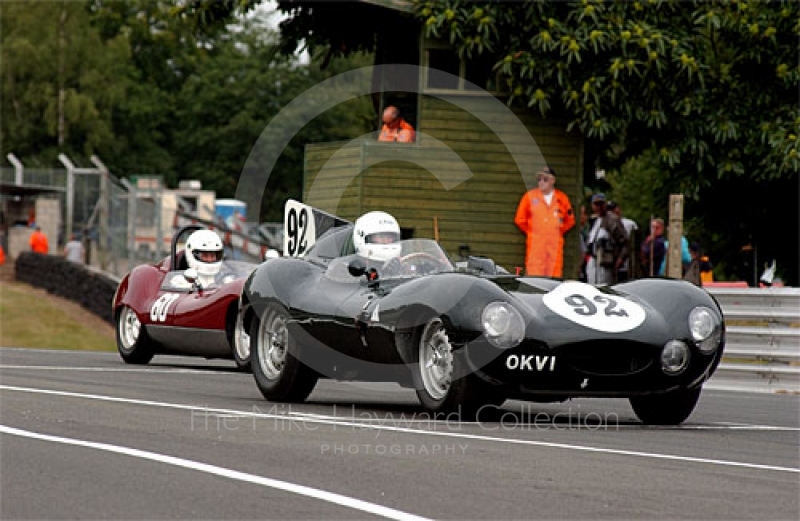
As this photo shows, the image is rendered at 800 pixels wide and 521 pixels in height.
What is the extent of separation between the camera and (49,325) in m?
31.0

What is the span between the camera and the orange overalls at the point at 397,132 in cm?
2133

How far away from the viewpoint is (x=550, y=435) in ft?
28.2

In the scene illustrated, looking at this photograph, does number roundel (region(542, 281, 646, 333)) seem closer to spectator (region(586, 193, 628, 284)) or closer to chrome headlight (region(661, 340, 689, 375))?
chrome headlight (region(661, 340, 689, 375))

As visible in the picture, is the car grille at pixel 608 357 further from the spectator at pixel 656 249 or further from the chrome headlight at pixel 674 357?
the spectator at pixel 656 249

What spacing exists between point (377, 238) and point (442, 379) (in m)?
1.77

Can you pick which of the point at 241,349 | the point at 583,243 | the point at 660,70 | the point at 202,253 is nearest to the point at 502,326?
the point at 241,349

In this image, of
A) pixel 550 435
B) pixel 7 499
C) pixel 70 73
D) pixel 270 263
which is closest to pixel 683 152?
pixel 270 263

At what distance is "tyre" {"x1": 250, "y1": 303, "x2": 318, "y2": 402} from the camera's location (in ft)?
34.6

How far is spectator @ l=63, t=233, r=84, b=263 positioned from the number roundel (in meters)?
26.7

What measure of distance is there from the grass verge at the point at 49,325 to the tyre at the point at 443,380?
64.7 feet

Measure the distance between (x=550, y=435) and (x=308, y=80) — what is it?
254 ft

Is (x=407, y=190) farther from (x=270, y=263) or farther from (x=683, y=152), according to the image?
(x=270, y=263)

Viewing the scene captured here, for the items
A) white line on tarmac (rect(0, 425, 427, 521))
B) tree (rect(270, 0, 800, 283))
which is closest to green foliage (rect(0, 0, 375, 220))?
tree (rect(270, 0, 800, 283))

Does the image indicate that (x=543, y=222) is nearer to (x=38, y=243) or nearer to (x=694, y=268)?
(x=694, y=268)
